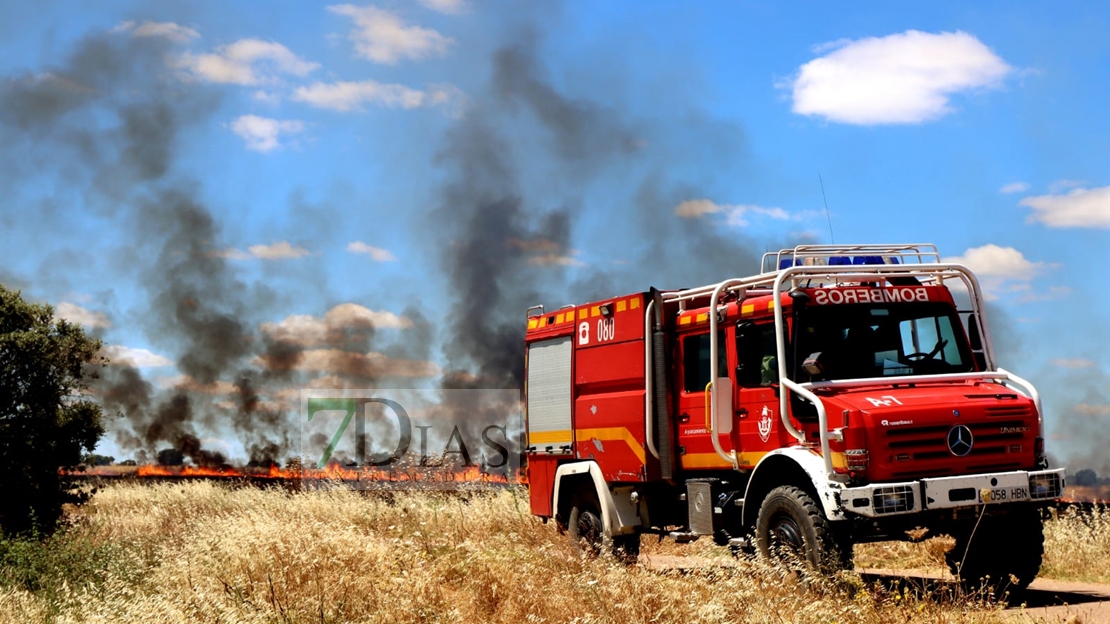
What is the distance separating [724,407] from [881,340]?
5.84 feet

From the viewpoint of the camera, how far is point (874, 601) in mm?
8727

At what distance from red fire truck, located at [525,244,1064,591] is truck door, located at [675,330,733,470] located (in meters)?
0.02

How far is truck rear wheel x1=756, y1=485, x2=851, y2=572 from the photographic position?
995 cm

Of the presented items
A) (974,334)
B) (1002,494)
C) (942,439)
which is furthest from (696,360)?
(1002,494)

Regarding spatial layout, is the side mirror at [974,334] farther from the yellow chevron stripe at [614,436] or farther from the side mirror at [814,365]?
the yellow chevron stripe at [614,436]

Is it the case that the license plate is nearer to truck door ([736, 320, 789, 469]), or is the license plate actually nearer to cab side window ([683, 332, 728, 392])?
truck door ([736, 320, 789, 469])

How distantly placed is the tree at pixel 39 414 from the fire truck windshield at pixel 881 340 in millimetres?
14353

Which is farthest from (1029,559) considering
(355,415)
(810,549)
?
(355,415)

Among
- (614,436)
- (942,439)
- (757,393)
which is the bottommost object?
(942,439)

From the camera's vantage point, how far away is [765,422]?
11.3 metres

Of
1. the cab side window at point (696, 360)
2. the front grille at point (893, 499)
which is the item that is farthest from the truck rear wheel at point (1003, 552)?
the cab side window at point (696, 360)

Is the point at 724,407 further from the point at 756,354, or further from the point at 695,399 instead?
the point at 695,399

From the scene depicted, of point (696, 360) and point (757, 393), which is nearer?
point (757, 393)

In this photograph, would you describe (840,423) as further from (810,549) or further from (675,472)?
(675,472)
